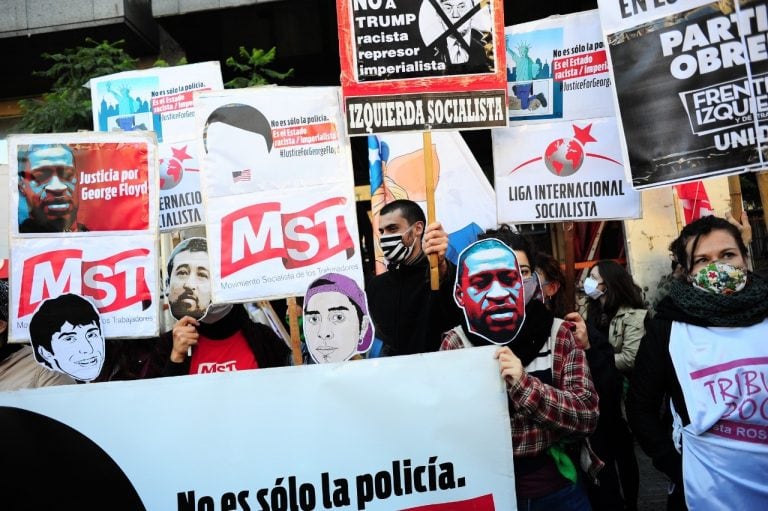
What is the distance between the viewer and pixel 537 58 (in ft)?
11.1

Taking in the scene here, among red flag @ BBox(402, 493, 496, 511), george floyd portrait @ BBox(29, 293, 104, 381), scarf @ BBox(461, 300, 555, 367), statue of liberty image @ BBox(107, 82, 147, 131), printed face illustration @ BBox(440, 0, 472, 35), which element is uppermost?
statue of liberty image @ BBox(107, 82, 147, 131)

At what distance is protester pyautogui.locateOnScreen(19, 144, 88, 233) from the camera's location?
318 cm

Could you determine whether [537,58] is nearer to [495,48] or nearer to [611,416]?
[495,48]

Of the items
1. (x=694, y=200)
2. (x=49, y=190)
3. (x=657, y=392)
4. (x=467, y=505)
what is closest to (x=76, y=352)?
(x=49, y=190)

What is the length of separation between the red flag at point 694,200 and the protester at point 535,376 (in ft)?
16.8

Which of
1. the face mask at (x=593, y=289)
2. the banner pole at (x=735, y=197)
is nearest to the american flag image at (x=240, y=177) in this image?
the banner pole at (x=735, y=197)

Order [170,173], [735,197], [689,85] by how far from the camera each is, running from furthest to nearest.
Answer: [170,173] < [735,197] < [689,85]

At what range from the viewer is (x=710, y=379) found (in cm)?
243

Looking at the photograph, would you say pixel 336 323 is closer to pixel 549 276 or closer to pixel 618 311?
pixel 549 276

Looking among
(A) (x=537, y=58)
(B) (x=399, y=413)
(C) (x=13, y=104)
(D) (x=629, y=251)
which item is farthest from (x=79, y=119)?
(D) (x=629, y=251)

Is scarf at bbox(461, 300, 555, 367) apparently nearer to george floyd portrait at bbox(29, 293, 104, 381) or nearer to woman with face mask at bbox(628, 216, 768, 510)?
woman with face mask at bbox(628, 216, 768, 510)

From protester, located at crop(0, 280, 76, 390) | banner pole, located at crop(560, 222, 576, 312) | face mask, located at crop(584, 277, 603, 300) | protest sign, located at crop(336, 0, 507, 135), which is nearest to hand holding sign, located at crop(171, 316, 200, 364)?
protester, located at crop(0, 280, 76, 390)

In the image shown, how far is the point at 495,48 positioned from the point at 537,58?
0.39 metres

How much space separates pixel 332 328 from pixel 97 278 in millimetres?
1207
